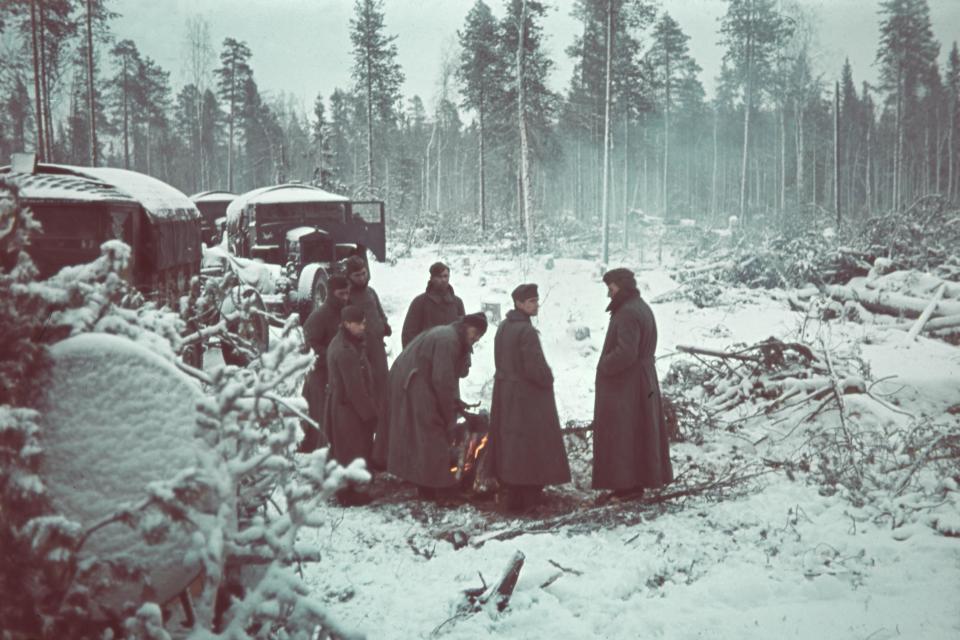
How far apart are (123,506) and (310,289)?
440 inches

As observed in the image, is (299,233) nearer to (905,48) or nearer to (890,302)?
(890,302)

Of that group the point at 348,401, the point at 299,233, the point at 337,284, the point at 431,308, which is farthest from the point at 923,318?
the point at 299,233

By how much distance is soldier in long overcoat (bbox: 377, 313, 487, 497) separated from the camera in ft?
19.8

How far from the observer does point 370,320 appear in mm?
7246

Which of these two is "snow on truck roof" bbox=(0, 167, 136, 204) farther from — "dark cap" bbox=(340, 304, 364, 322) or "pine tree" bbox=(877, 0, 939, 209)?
"pine tree" bbox=(877, 0, 939, 209)

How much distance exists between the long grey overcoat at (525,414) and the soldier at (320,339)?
74.6 inches

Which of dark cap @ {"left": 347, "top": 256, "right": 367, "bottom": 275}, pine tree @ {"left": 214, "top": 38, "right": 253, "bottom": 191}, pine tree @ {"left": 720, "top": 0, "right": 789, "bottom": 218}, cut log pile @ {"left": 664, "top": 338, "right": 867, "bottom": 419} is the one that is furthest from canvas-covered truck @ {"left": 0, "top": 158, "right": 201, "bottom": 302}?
pine tree @ {"left": 214, "top": 38, "right": 253, "bottom": 191}

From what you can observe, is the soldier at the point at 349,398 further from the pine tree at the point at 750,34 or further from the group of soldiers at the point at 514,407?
the pine tree at the point at 750,34

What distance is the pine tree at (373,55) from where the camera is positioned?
33.2 meters

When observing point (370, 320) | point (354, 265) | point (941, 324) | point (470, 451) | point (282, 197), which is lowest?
point (470, 451)

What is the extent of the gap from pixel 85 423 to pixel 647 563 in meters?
3.58

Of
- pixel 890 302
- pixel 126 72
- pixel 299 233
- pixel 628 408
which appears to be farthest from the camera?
pixel 126 72

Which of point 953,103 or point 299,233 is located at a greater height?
point 953,103

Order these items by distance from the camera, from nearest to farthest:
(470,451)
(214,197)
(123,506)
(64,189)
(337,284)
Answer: (123,506) → (470,451) → (337,284) → (64,189) → (214,197)
